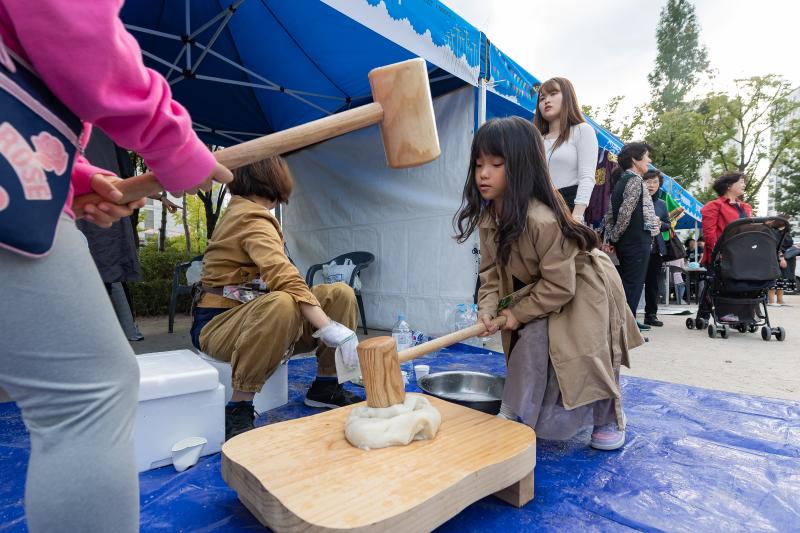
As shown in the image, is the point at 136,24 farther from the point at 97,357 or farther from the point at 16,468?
the point at 97,357

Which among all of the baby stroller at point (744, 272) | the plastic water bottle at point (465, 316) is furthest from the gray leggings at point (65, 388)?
the baby stroller at point (744, 272)

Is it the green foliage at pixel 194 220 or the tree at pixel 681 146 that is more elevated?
the tree at pixel 681 146

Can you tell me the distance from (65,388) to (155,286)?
19.3 feet

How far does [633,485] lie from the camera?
4.77 ft

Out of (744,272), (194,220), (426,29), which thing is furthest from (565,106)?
(194,220)

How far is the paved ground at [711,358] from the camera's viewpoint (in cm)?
269

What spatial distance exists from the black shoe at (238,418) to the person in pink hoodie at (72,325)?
3.61 feet

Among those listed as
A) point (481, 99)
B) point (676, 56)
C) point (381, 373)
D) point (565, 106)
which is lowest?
point (381, 373)

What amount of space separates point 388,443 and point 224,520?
1.75 ft

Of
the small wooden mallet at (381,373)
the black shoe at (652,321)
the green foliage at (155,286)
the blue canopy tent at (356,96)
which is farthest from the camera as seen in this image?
the green foliage at (155,286)

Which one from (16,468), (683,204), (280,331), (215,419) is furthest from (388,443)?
(683,204)

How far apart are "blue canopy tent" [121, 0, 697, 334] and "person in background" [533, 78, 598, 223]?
0.82 metres

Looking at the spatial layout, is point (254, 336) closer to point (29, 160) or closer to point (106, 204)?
point (106, 204)

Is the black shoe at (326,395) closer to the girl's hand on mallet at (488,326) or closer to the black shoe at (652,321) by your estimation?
the girl's hand on mallet at (488,326)
